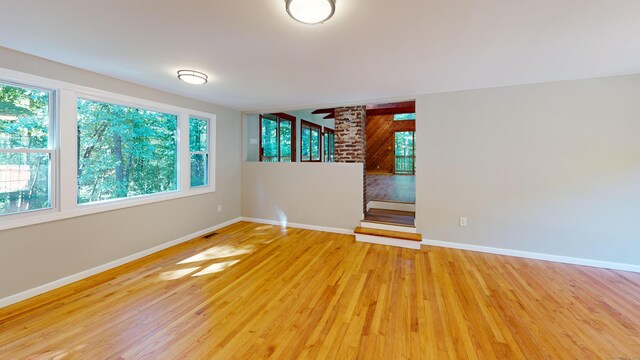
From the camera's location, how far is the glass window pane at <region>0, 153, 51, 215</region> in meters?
2.31

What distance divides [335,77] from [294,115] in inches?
150

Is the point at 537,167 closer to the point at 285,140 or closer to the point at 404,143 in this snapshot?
the point at 285,140

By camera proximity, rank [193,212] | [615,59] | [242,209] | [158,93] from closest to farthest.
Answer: [615,59], [158,93], [193,212], [242,209]

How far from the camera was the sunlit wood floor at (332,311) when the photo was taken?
1.75 meters

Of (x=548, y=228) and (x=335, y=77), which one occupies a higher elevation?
(x=335, y=77)

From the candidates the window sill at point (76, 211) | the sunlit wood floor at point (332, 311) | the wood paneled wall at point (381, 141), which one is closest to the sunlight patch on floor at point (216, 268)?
the sunlit wood floor at point (332, 311)

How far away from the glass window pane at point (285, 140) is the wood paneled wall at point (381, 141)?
20.6 ft

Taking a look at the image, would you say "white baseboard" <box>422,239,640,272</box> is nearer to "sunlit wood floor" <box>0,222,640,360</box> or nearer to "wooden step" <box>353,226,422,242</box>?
"sunlit wood floor" <box>0,222,640,360</box>

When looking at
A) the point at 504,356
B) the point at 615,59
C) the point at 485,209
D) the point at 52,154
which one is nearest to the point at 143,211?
the point at 52,154

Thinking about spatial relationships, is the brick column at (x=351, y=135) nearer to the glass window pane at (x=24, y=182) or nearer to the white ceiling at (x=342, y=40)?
the white ceiling at (x=342, y=40)

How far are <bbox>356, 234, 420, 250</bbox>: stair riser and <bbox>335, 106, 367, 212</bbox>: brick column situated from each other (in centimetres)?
67

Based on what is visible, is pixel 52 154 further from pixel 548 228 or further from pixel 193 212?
pixel 548 228

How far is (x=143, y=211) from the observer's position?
3.41 meters

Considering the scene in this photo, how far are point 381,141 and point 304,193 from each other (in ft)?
26.7
